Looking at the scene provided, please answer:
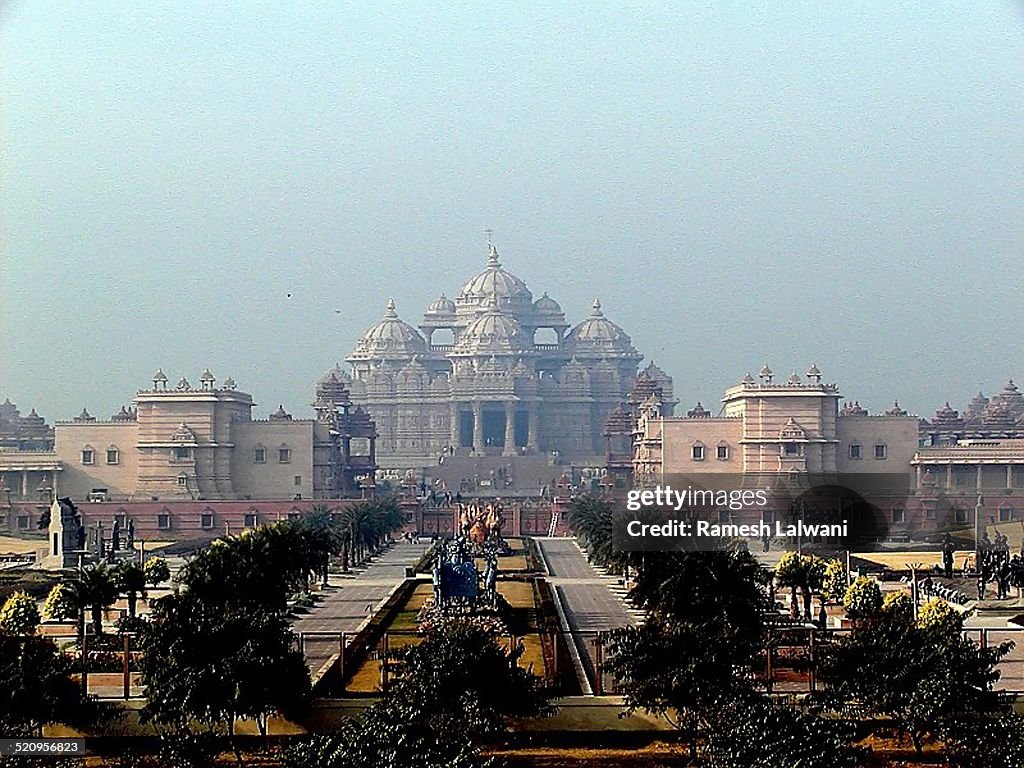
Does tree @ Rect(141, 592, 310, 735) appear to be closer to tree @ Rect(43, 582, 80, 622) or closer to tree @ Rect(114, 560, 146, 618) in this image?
tree @ Rect(43, 582, 80, 622)

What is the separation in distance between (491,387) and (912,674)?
4248 inches

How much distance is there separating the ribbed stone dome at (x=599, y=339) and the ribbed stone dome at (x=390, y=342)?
10.5 metres

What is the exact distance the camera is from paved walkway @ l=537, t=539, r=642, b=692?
2900 cm

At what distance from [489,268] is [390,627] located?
374 feet

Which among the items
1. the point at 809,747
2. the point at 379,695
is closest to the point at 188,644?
the point at 379,695

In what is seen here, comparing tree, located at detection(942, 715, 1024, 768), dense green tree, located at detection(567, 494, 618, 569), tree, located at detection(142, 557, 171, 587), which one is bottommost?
tree, located at detection(942, 715, 1024, 768)

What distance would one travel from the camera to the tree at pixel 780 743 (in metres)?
17.5

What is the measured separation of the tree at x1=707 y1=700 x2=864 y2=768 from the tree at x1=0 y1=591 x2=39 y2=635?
14668mm

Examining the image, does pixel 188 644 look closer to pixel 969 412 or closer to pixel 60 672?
pixel 60 672

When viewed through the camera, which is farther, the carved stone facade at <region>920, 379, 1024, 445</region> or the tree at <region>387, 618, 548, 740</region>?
the carved stone facade at <region>920, 379, 1024, 445</region>

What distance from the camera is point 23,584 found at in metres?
45.0

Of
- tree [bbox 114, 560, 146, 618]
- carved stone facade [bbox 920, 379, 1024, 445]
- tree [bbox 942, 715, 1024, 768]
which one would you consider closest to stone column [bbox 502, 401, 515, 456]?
carved stone facade [bbox 920, 379, 1024, 445]

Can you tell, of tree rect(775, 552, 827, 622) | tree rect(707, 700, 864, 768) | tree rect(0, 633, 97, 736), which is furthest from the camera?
A: tree rect(775, 552, 827, 622)

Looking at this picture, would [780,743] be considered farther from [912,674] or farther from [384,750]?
[912,674]
